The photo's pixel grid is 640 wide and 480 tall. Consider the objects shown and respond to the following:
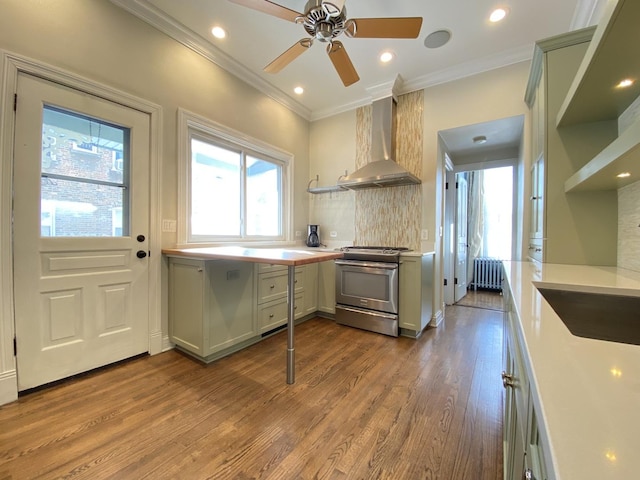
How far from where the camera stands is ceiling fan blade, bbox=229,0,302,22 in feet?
5.34

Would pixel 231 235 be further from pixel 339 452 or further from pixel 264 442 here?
pixel 339 452

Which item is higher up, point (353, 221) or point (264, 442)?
point (353, 221)

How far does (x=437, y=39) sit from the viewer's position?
250 cm

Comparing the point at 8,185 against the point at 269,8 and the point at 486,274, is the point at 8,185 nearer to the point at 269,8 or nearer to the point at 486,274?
the point at 269,8

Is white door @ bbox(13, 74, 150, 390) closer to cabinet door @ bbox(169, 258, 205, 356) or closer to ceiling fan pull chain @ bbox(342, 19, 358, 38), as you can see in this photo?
cabinet door @ bbox(169, 258, 205, 356)

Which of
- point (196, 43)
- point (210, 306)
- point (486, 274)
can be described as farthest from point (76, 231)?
point (486, 274)

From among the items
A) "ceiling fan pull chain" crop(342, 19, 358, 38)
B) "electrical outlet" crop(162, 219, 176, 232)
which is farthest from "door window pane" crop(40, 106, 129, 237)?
"ceiling fan pull chain" crop(342, 19, 358, 38)

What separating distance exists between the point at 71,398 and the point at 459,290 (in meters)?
4.77

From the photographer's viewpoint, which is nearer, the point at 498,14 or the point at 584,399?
the point at 584,399

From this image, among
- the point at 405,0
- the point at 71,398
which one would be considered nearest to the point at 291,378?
the point at 71,398

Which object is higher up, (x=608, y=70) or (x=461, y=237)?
(x=608, y=70)

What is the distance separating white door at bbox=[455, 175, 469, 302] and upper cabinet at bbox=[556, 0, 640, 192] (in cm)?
274

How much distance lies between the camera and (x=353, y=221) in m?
3.77

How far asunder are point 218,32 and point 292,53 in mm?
951
